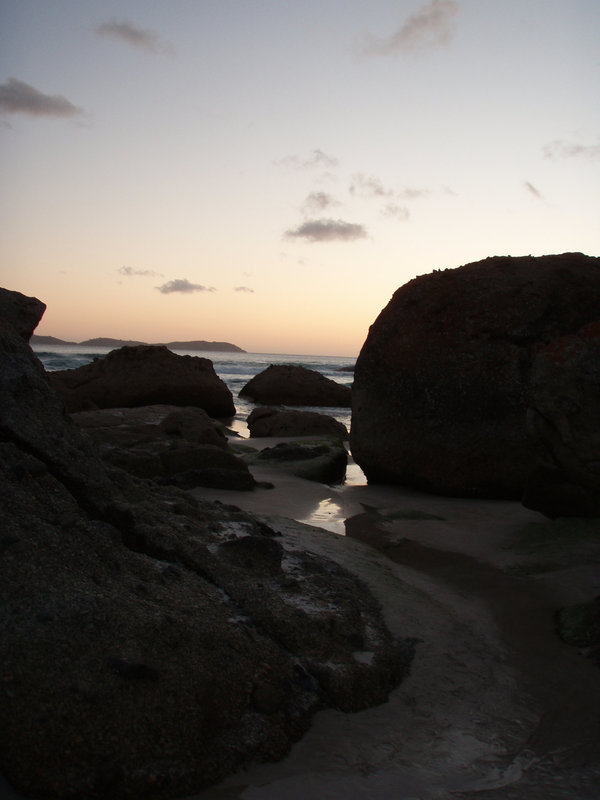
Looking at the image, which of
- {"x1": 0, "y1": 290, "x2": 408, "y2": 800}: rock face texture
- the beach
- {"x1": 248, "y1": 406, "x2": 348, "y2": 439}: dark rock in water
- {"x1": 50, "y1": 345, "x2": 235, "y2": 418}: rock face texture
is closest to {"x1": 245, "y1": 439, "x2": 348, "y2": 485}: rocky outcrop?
Result: the beach

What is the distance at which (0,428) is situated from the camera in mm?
2543

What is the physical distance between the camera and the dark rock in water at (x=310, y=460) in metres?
6.52

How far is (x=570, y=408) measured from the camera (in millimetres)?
3422

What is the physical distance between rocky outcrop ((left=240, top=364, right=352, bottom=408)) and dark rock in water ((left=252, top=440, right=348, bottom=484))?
29.6 ft

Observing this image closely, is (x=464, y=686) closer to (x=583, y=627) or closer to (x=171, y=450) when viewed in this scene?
(x=583, y=627)

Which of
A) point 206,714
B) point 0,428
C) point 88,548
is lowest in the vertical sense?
point 206,714

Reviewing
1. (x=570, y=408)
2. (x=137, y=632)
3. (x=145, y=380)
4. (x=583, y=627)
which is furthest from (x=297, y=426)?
(x=137, y=632)

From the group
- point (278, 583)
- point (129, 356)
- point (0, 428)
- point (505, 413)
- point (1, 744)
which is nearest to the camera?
point (1, 744)

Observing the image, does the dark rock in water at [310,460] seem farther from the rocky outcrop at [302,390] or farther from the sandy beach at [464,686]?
the rocky outcrop at [302,390]

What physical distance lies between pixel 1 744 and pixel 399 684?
50.1 inches

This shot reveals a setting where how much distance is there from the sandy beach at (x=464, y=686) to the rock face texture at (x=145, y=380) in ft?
28.2

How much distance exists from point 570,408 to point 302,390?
13.2 metres

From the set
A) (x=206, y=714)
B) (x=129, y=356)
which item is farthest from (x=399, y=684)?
(x=129, y=356)

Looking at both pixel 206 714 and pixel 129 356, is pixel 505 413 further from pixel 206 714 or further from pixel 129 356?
pixel 129 356
